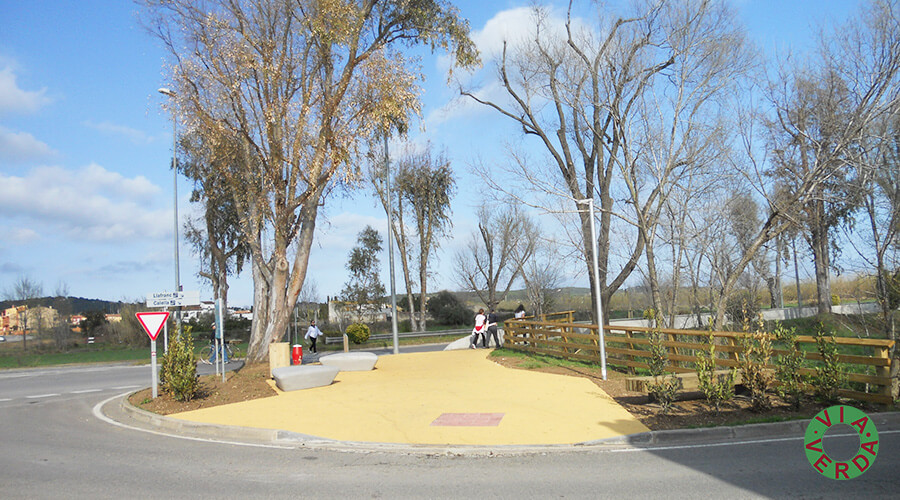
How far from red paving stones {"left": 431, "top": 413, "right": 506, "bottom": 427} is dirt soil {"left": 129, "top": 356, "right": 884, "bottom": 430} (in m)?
2.34

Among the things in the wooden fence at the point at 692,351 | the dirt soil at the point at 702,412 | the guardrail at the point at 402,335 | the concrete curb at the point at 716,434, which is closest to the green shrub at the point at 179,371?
the concrete curb at the point at 716,434

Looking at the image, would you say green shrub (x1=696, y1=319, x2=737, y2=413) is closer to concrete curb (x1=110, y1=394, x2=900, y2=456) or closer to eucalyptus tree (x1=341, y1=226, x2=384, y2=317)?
concrete curb (x1=110, y1=394, x2=900, y2=456)

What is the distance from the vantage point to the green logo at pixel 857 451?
679 centimetres

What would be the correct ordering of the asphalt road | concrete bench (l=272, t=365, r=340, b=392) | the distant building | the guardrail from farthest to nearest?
A: the distant building < the guardrail < concrete bench (l=272, t=365, r=340, b=392) < the asphalt road

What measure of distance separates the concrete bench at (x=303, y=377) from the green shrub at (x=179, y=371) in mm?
1901

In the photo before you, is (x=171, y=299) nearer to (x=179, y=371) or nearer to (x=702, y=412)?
(x=179, y=371)

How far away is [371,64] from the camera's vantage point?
61.2ft

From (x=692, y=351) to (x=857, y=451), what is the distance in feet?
31.4

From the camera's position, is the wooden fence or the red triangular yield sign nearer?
the wooden fence

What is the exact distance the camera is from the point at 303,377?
14859 millimetres

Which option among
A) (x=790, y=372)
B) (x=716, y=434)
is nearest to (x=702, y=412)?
(x=716, y=434)

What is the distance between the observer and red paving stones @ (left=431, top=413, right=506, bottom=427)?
10.4 metres

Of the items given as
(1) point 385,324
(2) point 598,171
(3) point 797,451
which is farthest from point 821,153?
(1) point 385,324

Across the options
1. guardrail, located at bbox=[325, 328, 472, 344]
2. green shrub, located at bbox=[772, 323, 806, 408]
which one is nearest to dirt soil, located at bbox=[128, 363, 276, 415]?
green shrub, located at bbox=[772, 323, 806, 408]
